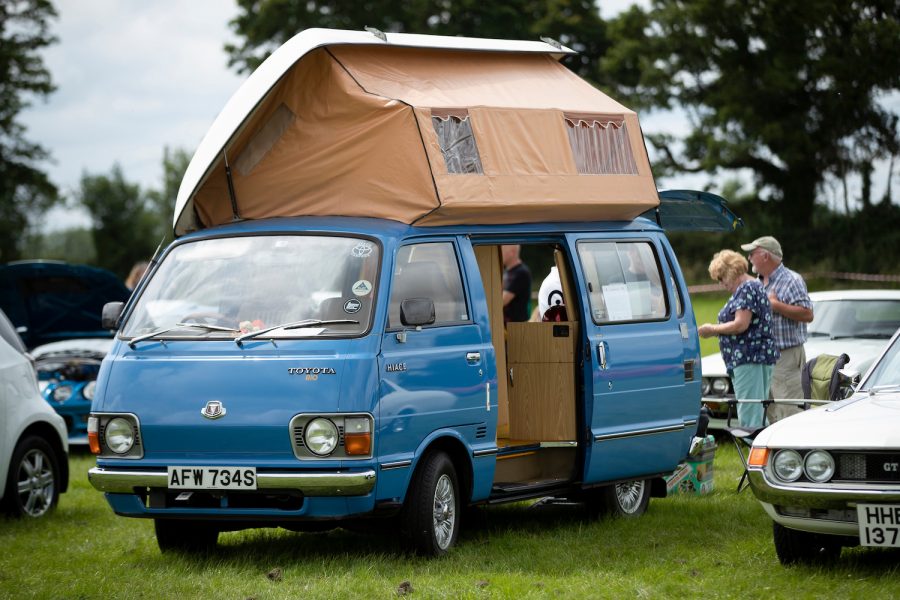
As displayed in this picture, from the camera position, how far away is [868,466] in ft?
24.8

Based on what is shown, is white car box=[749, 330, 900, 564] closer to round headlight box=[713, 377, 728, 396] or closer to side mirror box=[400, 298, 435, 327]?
side mirror box=[400, 298, 435, 327]

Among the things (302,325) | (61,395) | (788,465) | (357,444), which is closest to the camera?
(788,465)

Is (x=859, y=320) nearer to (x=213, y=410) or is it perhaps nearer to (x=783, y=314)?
(x=783, y=314)

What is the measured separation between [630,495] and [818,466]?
341cm

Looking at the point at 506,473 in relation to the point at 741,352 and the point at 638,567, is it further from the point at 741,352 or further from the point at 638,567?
the point at 741,352

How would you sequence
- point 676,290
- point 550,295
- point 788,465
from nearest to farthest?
point 788,465, point 676,290, point 550,295

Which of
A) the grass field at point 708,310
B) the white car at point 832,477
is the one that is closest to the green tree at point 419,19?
the grass field at point 708,310

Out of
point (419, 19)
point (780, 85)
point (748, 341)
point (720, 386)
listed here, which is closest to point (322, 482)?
point (748, 341)

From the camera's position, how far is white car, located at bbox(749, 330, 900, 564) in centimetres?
748

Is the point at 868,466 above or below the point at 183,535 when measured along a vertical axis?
above

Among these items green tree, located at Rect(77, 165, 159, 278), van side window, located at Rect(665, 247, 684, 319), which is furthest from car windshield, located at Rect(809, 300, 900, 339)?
green tree, located at Rect(77, 165, 159, 278)

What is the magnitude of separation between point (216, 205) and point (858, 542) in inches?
182

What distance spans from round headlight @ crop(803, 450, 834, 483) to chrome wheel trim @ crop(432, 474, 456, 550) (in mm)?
2205

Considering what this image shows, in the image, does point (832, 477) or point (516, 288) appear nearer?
point (832, 477)
